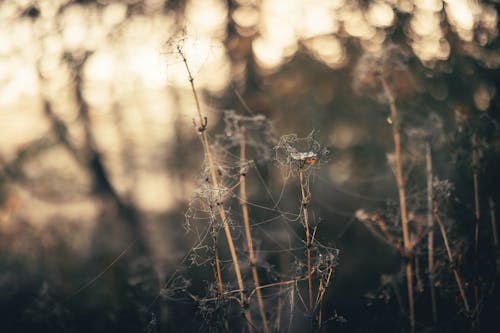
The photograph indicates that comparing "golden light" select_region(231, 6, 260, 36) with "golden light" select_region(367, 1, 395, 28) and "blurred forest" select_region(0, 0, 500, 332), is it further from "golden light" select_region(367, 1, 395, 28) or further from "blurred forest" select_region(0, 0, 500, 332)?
"golden light" select_region(367, 1, 395, 28)

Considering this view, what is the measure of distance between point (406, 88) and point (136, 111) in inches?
217

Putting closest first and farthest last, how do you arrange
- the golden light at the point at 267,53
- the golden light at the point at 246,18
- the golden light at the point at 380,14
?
the golden light at the point at 380,14, the golden light at the point at 246,18, the golden light at the point at 267,53

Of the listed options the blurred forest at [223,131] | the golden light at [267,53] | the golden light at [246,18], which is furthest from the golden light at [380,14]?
the golden light at [246,18]

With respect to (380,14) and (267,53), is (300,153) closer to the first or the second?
(380,14)

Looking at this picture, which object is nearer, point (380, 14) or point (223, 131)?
point (223, 131)

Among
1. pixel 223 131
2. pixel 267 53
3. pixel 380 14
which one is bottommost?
pixel 267 53

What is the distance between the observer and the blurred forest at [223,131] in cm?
343

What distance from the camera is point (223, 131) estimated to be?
3.86 meters

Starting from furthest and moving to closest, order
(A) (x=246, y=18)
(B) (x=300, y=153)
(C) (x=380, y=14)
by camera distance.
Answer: (A) (x=246, y=18) → (C) (x=380, y=14) → (B) (x=300, y=153)

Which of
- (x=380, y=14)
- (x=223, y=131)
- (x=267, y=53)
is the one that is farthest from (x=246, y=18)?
(x=223, y=131)

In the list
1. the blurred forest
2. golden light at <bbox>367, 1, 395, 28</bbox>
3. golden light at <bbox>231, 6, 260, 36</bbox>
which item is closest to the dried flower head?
the blurred forest

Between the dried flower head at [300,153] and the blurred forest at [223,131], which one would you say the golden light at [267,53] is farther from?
the dried flower head at [300,153]

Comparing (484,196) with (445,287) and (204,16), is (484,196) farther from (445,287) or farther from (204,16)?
(204,16)

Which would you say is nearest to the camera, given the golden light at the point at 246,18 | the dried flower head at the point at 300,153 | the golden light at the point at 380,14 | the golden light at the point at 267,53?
the dried flower head at the point at 300,153
